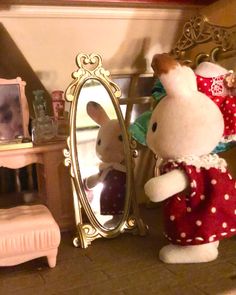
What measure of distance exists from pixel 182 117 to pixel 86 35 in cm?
76

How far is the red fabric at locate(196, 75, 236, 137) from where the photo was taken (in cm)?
141

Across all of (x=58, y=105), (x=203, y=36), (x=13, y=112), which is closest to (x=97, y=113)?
(x=58, y=105)

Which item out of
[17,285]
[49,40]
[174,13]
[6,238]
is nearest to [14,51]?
[49,40]

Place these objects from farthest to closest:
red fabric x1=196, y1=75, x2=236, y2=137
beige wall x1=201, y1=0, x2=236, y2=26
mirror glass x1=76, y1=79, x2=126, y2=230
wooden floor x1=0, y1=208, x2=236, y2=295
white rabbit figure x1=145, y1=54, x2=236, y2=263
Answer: beige wall x1=201, y1=0, x2=236, y2=26
mirror glass x1=76, y1=79, x2=126, y2=230
red fabric x1=196, y1=75, x2=236, y2=137
white rabbit figure x1=145, y1=54, x2=236, y2=263
wooden floor x1=0, y1=208, x2=236, y2=295

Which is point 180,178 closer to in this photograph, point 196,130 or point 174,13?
point 196,130

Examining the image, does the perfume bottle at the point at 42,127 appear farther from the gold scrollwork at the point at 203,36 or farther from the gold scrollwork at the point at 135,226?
the gold scrollwork at the point at 203,36

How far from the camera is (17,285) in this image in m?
1.23

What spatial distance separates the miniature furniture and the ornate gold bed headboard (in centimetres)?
68

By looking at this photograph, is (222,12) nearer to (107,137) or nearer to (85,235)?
(107,137)

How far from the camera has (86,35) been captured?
1818mm

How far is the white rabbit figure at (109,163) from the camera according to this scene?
1.56 metres

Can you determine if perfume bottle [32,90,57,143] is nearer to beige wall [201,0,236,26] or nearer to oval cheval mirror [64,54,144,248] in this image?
oval cheval mirror [64,54,144,248]

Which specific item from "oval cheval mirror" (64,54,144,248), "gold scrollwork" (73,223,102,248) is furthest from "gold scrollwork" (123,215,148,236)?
"gold scrollwork" (73,223,102,248)

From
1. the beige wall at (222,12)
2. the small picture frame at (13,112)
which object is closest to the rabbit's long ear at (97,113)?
the small picture frame at (13,112)
